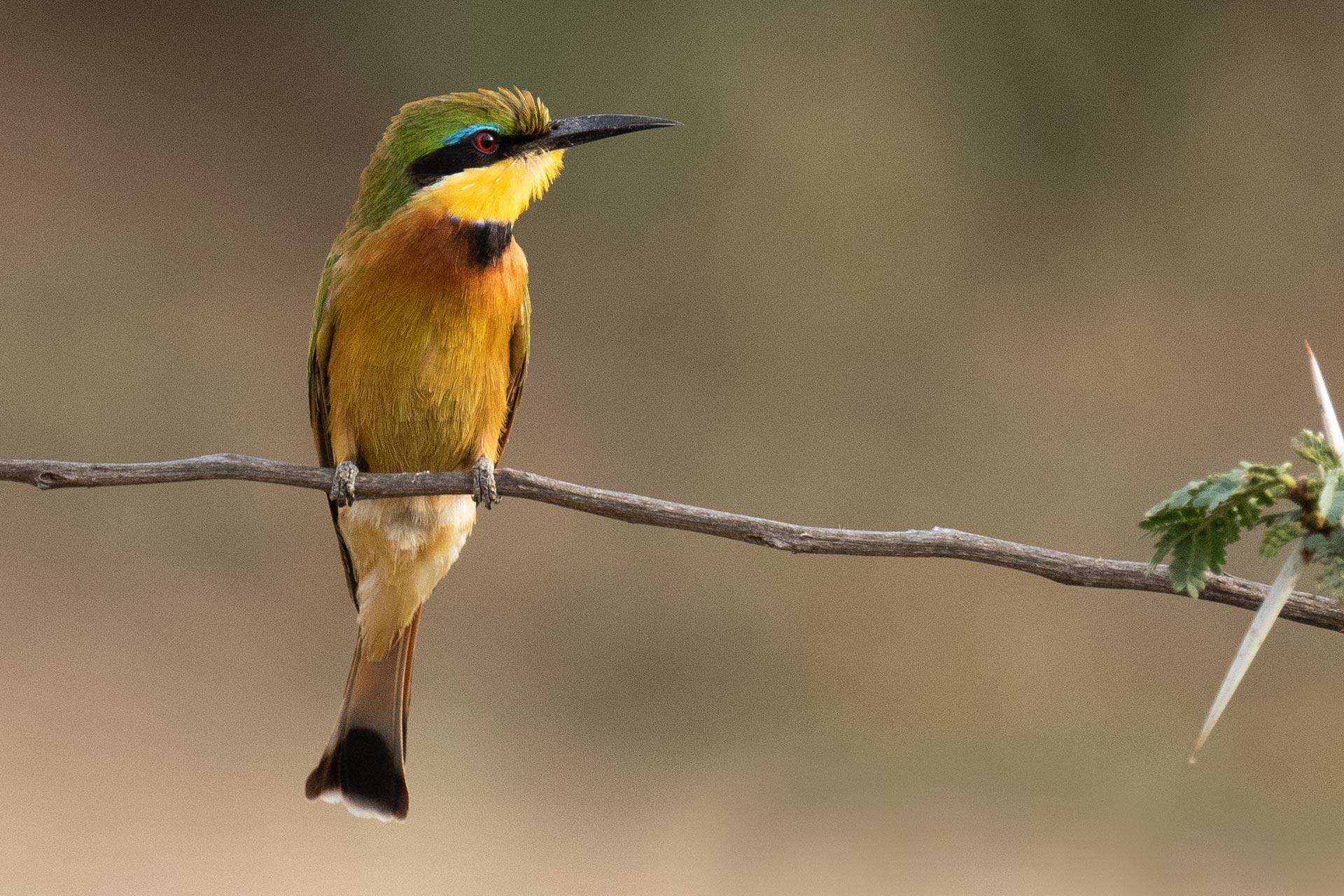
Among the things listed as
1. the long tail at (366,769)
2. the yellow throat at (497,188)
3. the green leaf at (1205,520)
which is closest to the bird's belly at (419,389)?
the yellow throat at (497,188)

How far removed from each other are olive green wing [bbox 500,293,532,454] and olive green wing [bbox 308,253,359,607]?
17 cm

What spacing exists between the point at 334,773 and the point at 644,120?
0.73m

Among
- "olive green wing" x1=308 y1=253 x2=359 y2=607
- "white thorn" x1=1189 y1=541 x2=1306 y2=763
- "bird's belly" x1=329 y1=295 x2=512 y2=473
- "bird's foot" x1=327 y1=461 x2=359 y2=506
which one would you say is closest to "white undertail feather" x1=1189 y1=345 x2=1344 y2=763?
"white thorn" x1=1189 y1=541 x2=1306 y2=763

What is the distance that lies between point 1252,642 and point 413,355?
811 mm

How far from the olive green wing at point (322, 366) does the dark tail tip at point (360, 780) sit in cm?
24

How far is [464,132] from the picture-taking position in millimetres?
1027

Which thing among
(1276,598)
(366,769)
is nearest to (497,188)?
(366,769)

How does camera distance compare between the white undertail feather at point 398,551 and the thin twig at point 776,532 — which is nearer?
the thin twig at point 776,532

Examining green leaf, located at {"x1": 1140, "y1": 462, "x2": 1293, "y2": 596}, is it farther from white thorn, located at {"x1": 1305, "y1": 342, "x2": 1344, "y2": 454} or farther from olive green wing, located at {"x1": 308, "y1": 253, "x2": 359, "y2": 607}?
olive green wing, located at {"x1": 308, "y1": 253, "x2": 359, "y2": 607}

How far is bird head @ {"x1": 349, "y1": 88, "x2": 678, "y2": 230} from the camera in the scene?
1.02 metres

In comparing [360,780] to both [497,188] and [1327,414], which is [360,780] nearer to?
[497,188]

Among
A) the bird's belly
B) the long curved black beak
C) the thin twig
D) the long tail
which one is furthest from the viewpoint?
the long tail

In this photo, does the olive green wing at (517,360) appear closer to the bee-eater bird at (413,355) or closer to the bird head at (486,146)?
the bee-eater bird at (413,355)

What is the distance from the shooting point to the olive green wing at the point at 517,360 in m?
1.21
